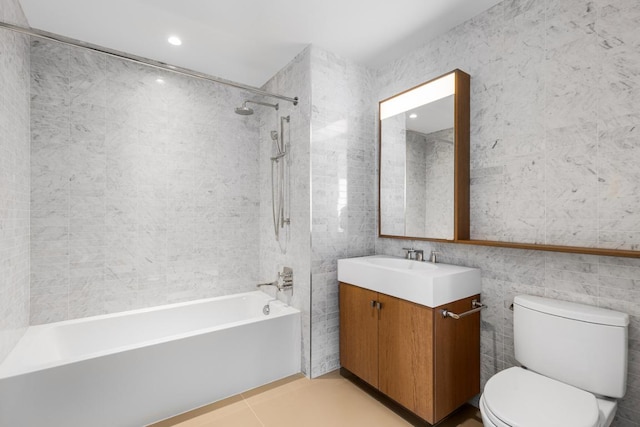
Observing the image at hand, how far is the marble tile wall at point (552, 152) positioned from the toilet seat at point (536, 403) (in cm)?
34


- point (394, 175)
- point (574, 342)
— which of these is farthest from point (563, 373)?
point (394, 175)

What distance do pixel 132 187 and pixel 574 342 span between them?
304 cm

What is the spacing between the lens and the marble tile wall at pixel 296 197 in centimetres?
232

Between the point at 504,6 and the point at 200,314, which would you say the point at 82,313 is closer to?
the point at 200,314

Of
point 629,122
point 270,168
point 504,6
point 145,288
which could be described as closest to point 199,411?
point 145,288

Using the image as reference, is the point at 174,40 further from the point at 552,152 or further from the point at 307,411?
the point at 307,411

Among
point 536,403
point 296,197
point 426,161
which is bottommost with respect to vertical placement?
point 536,403

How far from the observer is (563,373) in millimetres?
1415

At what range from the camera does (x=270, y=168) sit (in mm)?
2906

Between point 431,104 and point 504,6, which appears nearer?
point 504,6

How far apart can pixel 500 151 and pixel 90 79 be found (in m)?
3.00

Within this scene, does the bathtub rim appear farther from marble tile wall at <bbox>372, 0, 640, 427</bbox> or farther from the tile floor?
marble tile wall at <bbox>372, 0, 640, 427</bbox>

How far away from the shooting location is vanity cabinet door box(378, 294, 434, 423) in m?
1.67

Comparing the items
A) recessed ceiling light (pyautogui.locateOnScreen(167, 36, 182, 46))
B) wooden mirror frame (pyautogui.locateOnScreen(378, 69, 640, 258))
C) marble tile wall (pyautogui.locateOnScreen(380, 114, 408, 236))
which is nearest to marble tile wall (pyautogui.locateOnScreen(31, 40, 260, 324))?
recessed ceiling light (pyautogui.locateOnScreen(167, 36, 182, 46))
